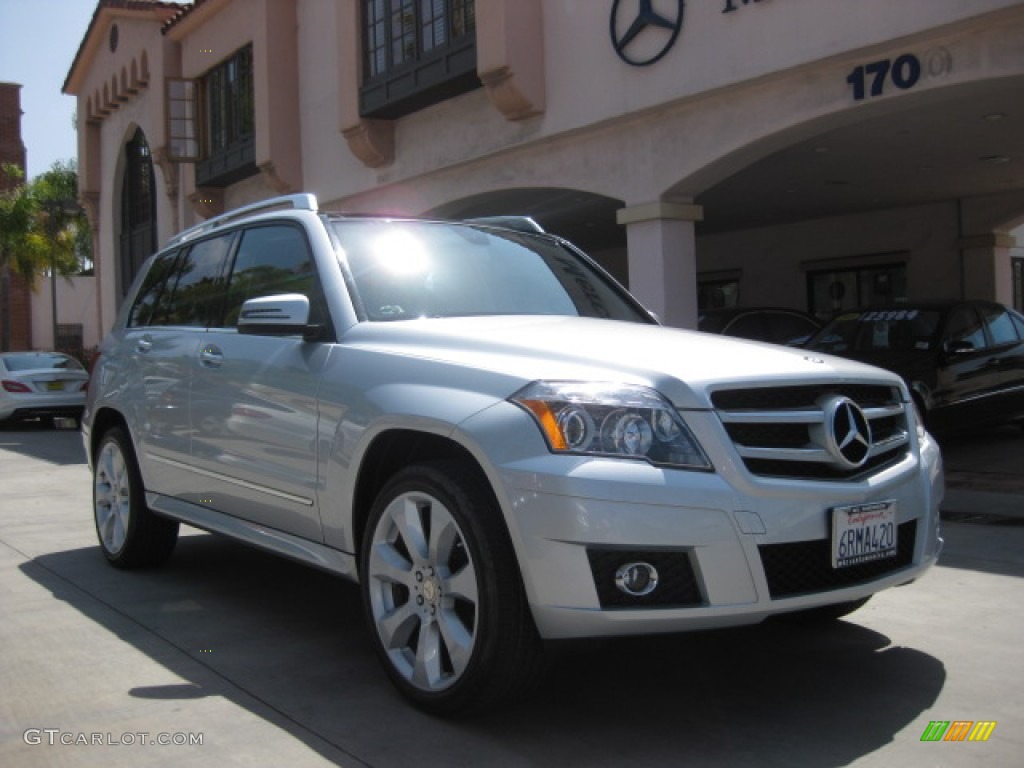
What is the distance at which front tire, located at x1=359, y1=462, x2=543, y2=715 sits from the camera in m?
3.49

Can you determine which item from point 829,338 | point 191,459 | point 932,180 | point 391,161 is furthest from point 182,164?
point 191,459

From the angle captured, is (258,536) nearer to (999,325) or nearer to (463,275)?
(463,275)

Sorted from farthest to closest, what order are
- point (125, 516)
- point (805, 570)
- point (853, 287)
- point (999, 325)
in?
1. point (853, 287)
2. point (999, 325)
3. point (125, 516)
4. point (805, 570)

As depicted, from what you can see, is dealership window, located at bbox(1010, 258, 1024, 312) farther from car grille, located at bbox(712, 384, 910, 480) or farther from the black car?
car grille, located at bbox(712, 384, 910, 480)

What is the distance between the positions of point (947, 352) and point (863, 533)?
26.0 feet

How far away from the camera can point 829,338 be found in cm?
1191

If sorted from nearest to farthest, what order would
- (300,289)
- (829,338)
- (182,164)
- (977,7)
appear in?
(300,289) < (977,7) < (829,338) < (182,164)

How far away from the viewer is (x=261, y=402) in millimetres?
4738

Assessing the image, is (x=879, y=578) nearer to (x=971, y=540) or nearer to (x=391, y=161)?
(x=971, y=540)

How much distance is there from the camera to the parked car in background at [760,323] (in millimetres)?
14766

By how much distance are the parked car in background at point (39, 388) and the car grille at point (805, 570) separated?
59.7ft

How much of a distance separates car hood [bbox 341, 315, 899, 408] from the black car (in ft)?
23.0

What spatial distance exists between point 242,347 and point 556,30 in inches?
385

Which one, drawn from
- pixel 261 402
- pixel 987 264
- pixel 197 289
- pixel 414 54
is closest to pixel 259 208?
pixel 197 289
